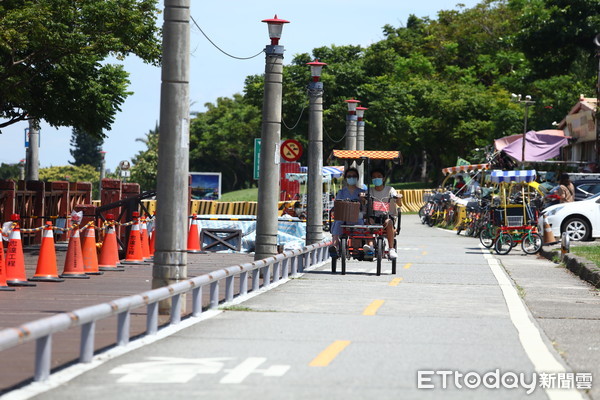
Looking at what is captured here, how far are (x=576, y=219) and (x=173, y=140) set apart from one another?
2095 cm

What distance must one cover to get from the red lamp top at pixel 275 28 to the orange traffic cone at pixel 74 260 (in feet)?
15.2

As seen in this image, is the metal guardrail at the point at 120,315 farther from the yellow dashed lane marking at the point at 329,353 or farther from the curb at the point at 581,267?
the curb at the point at 581,267

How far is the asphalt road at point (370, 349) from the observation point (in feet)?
28.7

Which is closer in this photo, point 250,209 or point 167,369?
point 167,369

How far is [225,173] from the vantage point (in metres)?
123

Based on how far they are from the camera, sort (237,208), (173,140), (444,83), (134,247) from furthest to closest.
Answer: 1. (444,83)
2. (237,208)
3. (134,247)
4. (173,140)

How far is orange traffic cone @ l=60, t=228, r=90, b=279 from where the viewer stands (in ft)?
63.5

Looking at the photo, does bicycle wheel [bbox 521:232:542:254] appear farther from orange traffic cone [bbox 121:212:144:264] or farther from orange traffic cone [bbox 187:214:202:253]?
orange traffic cone [bbox 121:212:144:264]

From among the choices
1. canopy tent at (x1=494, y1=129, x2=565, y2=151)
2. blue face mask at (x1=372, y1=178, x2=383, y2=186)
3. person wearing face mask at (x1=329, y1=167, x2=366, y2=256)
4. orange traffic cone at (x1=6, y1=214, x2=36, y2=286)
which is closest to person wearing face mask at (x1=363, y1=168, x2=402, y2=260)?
blue face mask at (x1=372, y1=178, x2=383, y2=186)

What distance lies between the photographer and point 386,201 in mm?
21922

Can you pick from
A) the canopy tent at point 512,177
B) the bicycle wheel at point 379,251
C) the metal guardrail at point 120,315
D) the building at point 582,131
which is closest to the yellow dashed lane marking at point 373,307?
the metal guardrail at point 120,315

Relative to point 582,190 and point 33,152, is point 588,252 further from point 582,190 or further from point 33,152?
point 33,152

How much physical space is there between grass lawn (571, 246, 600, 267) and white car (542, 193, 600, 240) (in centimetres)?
409

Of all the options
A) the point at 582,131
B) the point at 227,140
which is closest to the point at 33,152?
the point at 582,131
